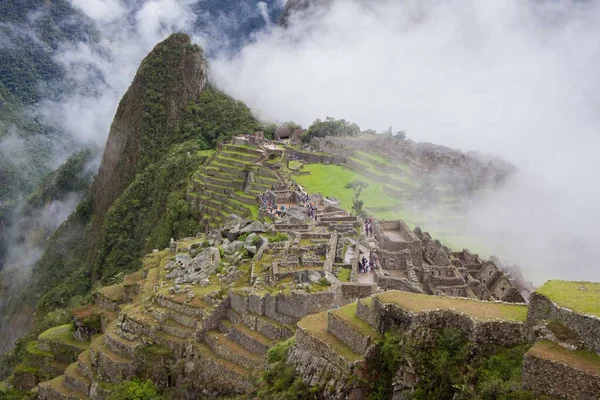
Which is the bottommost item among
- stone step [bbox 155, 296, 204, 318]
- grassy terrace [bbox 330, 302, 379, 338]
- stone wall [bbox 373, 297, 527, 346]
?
stone step [bbox 155, 296, 204, 318]

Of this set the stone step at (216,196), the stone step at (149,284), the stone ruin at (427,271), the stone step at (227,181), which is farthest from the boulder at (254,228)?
the stone step at (227,181)

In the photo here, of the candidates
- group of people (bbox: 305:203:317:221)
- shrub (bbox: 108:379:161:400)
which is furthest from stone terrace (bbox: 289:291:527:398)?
group of people (bbox: 305:203:317:221)

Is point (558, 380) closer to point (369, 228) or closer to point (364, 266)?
point (364, 266)

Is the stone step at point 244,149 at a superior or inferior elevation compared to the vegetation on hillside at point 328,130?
inferior

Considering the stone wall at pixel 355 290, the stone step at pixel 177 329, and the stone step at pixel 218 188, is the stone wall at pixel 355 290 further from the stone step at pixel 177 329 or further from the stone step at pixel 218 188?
the stone step at pixel 218 188

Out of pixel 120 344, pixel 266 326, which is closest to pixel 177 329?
pixel 120 344

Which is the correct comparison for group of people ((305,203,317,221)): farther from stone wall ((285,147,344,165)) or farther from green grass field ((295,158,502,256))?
stone wall ((285,147,344,165))
